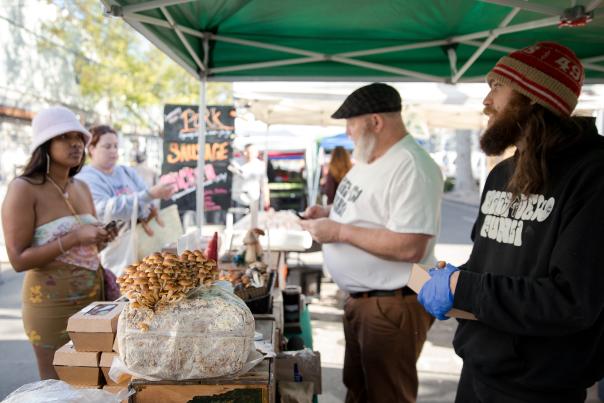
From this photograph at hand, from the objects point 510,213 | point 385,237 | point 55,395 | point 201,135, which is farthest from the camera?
point 201,135

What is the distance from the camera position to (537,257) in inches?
62.1

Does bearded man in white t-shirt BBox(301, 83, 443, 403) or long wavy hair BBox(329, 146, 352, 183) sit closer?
bearded man in white t-shirt BBox(301, 83, 443, 403)

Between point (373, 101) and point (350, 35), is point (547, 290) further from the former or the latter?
point (350, 35)

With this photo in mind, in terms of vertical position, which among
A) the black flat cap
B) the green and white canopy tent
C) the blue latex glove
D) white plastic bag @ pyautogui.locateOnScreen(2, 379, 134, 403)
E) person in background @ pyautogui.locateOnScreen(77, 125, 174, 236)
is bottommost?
white plastic bag @ pyautogui.locateOnScreen(2, 379, 134, 403)

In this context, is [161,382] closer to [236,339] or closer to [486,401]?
[236,339]

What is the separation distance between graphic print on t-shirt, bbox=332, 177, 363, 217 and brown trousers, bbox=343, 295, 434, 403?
1.79 feet

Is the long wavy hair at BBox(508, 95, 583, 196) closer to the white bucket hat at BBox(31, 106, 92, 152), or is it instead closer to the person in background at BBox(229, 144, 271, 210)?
the white bucket hat at BBox(31, 106, 92, 152)

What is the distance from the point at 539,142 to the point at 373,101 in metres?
1.27

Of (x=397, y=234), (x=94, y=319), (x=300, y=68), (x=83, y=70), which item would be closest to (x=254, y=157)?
(x=300, y=68)

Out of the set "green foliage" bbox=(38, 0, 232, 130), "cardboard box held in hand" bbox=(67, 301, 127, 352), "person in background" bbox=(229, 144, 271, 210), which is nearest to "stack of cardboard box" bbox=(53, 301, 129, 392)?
"cardboard box held in hand" bbox=(67, 301, 127, 352)

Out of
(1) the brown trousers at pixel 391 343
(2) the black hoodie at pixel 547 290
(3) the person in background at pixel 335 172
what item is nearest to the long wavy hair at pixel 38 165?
(1) the brown trousers at pixel 391 343

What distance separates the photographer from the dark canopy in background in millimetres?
3039

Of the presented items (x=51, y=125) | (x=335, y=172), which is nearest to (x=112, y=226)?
(x=51, y=125)

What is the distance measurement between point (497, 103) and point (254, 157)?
344 inches
